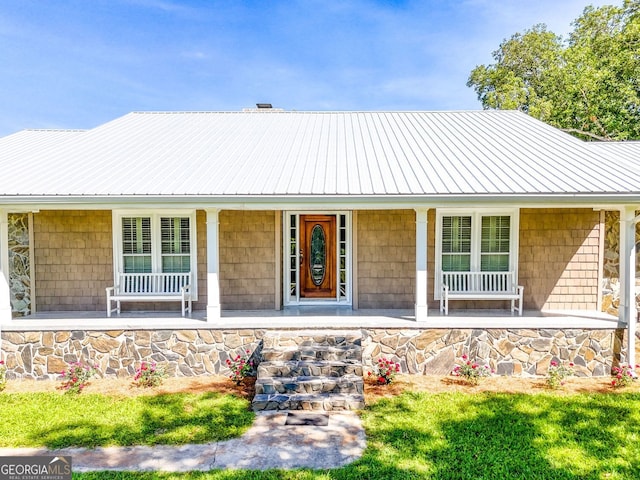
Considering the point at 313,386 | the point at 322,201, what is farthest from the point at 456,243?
the point at 313,386

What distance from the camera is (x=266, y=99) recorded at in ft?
41.0

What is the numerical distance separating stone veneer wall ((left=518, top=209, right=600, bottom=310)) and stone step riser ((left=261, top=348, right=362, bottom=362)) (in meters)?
3.97

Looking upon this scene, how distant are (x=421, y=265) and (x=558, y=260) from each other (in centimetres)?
328

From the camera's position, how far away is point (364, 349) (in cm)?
599

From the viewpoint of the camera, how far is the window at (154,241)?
285 inches

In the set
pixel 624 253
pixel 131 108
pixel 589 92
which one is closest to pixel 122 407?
pixel 624 253

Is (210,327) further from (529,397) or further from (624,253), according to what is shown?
(624,253)

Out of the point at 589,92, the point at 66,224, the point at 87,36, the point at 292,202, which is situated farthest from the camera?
the point at 589,92

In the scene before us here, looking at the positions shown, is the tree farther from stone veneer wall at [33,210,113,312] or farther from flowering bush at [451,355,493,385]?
stone veneer wall at [33,210,113,312]

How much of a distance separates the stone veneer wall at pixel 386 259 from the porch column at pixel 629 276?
3237 millimetres

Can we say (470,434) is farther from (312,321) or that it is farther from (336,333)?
(312,321)

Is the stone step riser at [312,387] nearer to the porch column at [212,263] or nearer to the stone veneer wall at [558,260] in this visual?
the porch column at [212,263]

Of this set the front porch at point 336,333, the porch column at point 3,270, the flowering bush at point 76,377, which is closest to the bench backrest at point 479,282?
the front porch at point 336,333

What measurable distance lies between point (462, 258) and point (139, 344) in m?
5.92
